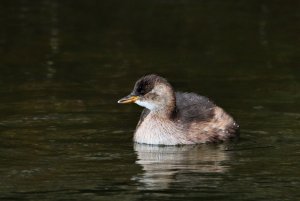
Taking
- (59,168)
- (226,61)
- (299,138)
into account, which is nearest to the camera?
(59,168)

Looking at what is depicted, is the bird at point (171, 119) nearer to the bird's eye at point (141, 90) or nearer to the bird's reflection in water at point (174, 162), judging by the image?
the bird's eye at point (141, 90)

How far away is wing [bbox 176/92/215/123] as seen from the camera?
1590 cm

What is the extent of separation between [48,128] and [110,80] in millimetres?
3869

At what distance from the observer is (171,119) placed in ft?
51.8

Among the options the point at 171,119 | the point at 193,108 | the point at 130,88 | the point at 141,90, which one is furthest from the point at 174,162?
the point at 130,88

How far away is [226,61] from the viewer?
2170 cm

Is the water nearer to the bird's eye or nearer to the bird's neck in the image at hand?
the bird's neck

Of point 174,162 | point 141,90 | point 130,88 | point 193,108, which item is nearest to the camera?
point 174,162

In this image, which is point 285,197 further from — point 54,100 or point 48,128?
point 54,100

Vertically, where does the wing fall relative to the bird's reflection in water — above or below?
above

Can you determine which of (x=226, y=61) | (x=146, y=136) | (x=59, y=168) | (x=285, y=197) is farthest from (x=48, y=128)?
(x=226, y=61)

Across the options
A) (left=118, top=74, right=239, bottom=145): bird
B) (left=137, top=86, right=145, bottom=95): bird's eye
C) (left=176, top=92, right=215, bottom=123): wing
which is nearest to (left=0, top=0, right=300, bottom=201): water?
(left=118, top=74, right=239, bottom=145): bird

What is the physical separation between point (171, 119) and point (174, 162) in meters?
1.62

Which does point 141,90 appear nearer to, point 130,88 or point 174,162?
point 174,162
